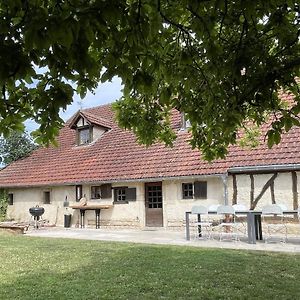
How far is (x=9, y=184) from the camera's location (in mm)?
22297

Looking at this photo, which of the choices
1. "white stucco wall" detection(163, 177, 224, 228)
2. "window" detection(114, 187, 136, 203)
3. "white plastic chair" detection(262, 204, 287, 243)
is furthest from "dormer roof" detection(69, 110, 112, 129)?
"white plastic chair" detection(262, 204, 287, 243)

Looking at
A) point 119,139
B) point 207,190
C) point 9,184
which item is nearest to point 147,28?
point 207,190

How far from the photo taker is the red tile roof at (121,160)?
1489 centimetres

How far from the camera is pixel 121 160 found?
62.6ft

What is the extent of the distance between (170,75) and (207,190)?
11941 millimetres

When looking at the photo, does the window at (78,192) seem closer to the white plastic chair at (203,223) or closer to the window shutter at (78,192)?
the window shutter at (78,192)

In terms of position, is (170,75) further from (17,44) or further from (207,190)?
(207,190)

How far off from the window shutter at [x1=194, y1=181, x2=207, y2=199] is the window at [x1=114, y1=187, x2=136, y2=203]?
3.03 metres

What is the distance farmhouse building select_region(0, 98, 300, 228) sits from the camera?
14.5 meters

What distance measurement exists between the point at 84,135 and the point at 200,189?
348 inches

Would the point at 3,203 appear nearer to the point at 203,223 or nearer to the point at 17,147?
the point at 17,147

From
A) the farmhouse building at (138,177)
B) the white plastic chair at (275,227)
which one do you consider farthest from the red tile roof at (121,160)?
the white plastic chair at (275,227)

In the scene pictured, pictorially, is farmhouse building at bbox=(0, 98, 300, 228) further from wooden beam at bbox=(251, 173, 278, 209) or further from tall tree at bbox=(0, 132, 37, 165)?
tall tree at bbox=(0, 132, 37, 165)

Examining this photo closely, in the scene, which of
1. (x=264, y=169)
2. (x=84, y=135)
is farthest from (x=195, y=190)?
(x=84, y=135)
